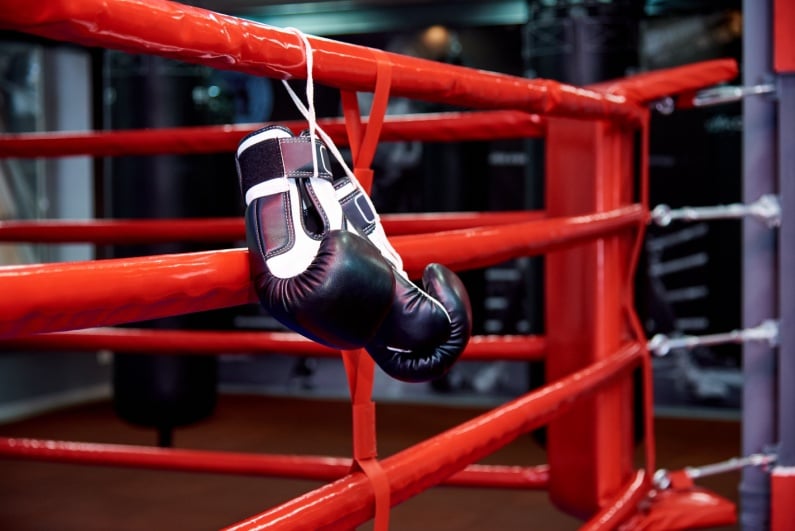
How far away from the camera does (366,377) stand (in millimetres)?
922

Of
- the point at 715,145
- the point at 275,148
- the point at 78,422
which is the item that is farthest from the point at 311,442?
the point at 275,148

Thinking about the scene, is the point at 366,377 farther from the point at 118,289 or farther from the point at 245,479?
the point at 245,479

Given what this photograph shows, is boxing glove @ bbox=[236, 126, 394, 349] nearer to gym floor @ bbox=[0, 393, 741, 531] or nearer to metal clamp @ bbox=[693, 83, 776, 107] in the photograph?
metal clamp @ bbox=[693, 83, 776, 107]

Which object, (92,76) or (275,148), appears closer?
(275,148)

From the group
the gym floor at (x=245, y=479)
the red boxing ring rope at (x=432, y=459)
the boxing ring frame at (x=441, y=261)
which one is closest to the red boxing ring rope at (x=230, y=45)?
the boxing ring frame at (x=441, y=261)

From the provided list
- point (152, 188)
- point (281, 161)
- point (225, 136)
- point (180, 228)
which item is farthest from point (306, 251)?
point (152, 188)

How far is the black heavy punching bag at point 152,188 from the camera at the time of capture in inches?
157

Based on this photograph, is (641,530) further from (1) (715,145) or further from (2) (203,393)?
(1) (715,145)

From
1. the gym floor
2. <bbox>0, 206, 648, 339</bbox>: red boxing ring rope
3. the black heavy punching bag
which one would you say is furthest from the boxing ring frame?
the black heavy punching bag

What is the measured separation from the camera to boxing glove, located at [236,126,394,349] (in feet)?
2.37

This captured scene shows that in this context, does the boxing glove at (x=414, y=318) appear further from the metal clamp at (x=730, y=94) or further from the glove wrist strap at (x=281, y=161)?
the metal clamp at (x=730, y=94)

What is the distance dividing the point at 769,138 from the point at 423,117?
0.74 metres

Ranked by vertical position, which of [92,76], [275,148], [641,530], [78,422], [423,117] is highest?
[92,76]

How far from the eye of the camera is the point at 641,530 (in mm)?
1696
